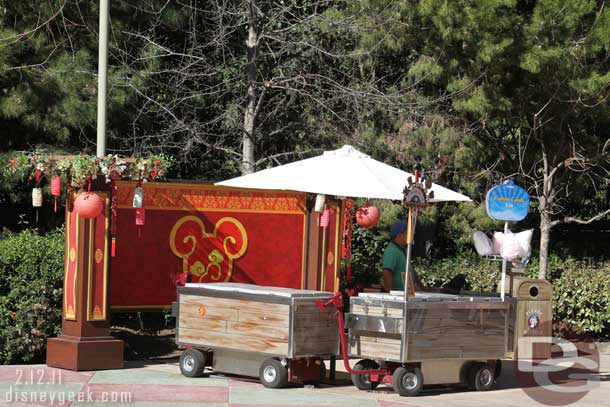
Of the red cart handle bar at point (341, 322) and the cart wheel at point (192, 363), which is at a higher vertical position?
the red cart handle bar at point (341, 322)

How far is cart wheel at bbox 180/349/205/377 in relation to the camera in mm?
11117

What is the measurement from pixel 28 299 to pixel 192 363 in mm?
2149

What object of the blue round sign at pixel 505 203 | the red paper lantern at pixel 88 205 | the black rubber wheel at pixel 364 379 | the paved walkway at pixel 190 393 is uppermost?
the blue round sign at pixel 505 203

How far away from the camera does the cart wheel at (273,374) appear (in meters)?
10.5

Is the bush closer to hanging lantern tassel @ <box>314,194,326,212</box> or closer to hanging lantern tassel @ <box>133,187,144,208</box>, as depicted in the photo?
hanging lantern tassel @ <box>133,187,144,208</box>

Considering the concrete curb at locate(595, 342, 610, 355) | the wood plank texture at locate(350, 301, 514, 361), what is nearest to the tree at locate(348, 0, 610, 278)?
the concrete curb at locate(595, 342, 610, 355)

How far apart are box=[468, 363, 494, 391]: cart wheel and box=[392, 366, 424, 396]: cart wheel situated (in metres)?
0.72

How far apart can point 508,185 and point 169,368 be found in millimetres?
4347

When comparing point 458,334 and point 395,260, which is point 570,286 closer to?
point 395,260

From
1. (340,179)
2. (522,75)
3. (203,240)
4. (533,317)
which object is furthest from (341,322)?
(522,75)

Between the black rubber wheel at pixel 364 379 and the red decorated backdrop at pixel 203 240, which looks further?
the red decorated backdrop at pixel 203 240

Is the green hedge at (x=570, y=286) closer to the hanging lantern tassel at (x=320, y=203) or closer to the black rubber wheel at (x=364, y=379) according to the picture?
the hanging lantern tassel at (x=320, y=203)

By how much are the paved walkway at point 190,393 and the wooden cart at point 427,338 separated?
7.4 inches

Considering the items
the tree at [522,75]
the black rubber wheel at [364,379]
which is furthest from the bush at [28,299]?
the tree at [522,75]
